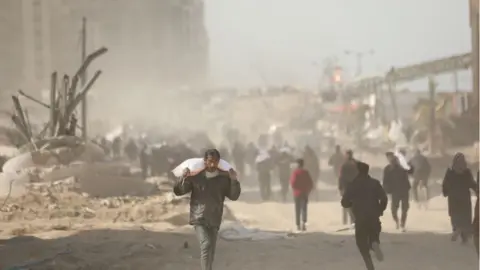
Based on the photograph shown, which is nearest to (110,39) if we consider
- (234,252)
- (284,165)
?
(284,165)

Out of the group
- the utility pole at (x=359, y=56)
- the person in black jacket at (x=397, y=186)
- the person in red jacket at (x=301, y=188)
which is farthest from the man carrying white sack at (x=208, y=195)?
the utility pole at (x=359, y=56)

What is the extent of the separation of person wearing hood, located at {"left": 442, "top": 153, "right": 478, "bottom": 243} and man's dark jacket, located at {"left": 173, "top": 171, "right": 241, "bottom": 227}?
955 millimetres

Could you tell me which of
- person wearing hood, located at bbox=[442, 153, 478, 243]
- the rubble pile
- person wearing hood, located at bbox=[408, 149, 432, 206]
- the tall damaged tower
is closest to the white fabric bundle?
the rubble pile

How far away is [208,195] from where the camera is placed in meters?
2.62

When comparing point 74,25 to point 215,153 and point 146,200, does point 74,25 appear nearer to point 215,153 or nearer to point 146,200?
point 146,200

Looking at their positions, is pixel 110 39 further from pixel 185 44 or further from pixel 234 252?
pixel 234 252

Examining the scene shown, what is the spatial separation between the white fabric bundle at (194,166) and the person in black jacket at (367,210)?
53 cm

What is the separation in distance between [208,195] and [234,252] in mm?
318

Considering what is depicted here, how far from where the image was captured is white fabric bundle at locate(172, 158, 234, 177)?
8.75 feet

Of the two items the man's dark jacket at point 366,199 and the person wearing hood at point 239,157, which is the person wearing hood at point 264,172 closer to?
the person wearing hood at point 239,157

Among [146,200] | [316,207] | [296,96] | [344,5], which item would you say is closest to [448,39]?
[344,5]

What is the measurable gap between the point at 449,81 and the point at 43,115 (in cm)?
203

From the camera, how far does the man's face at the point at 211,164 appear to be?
2639 millimetres

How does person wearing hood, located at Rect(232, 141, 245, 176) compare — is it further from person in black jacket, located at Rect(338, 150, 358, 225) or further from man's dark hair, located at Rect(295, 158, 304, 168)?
person in black jacket, located at Rect(338, 150, 358, 225)
